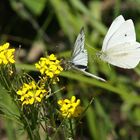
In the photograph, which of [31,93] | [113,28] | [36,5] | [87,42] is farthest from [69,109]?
[36,5]

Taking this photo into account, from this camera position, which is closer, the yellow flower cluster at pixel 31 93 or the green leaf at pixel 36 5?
the yellow flower cluster at pixel 31 93

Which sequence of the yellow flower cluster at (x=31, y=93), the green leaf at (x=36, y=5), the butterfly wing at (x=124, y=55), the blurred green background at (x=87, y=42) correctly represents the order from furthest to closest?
the green leaf at (x=36, y=5)
the blurred green background at (x=87, y=42)
the butterfly wing at (x=124, y=55)
the yellow flower cluster at (x=31, y=93)

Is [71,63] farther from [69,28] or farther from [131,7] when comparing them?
[131,7]

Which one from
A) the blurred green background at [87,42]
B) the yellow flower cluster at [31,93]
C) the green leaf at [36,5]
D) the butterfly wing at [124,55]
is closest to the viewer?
the yellow flower cluster at [31,93]

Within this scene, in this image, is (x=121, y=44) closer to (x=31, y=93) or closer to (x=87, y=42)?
(x=31, y=93)

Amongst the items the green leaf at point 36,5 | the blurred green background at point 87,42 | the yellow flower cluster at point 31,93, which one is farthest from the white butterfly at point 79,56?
the green leaf at point 36,5

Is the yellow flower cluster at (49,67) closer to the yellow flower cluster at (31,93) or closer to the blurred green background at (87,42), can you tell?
the yellow flower cluster at (31,93)

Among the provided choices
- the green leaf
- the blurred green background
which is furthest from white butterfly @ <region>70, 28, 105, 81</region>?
the green leaf
